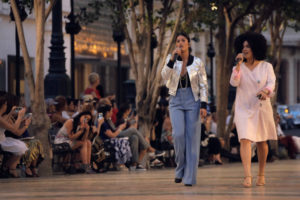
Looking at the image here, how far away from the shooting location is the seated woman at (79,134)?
17828mm

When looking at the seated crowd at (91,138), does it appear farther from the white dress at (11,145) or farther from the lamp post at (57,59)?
the lamp post at (57,59)

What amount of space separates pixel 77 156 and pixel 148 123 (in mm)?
3620

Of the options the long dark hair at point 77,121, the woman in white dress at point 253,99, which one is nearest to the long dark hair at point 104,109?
the long dark hair at point 77,121

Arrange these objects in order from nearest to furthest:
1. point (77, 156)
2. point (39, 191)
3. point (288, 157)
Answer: point (39, 191) → point (77, 156) → point (288, 157)

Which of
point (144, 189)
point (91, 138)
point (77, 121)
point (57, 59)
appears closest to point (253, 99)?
point (144, 189)

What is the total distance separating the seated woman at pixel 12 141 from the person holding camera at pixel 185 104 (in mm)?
3321

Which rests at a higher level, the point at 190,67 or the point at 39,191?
the point at 190,67

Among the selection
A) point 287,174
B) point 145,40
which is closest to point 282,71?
point 145,40

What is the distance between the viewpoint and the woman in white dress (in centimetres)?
1269

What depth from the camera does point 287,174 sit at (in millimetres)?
16078

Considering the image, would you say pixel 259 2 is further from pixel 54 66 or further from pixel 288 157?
pixel 54 66

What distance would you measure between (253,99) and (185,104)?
0.87 m

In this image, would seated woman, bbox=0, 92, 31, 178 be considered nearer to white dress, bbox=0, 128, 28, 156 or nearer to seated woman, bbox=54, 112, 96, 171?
white dress, bbox=0, 128, 28, 156

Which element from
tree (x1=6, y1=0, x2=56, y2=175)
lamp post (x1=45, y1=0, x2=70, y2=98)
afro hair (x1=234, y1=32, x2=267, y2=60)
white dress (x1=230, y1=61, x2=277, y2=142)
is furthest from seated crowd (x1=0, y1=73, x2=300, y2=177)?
afro hair (x1=234, y1=32, x2=267, y2=60)
